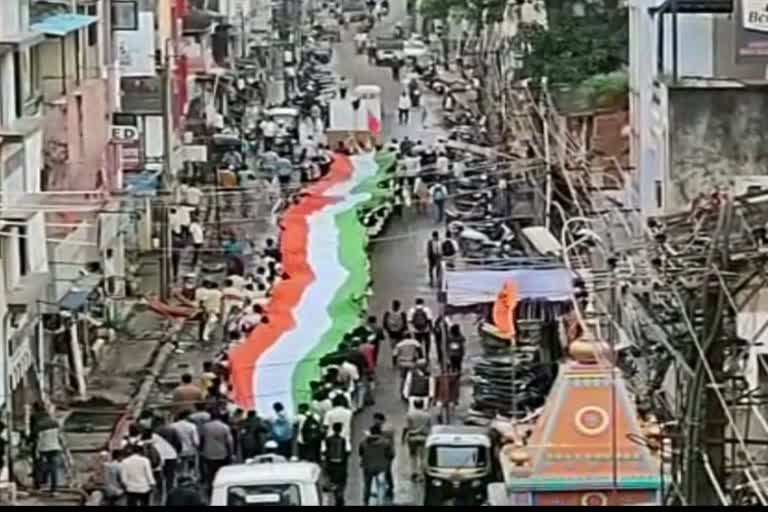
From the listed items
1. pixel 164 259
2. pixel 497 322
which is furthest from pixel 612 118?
pixel 497 322

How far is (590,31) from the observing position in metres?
25.7

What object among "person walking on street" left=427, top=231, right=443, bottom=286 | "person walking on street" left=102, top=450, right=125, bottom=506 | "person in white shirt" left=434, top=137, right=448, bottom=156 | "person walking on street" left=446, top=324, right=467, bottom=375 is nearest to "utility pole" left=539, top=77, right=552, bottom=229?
"person walking on street" left=427, top=231, right=443, bottom=286

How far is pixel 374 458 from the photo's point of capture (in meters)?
13.4

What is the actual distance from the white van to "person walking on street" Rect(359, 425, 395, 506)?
117 cm

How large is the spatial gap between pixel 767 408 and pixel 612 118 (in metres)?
12.0

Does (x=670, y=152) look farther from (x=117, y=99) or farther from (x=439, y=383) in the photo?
(x=117, y=99)

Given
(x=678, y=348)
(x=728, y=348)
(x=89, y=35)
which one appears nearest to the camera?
(x=728, y=348)

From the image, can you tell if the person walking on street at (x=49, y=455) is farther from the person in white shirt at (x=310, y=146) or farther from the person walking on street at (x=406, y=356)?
the person in white shirt at (x=310, y=146)

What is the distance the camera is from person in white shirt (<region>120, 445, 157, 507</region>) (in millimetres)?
12664

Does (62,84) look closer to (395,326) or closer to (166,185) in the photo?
(395,326)

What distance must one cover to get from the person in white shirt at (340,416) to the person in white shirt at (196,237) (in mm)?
9121

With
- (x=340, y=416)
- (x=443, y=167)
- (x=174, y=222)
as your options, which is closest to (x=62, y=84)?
(x=174, y=222)

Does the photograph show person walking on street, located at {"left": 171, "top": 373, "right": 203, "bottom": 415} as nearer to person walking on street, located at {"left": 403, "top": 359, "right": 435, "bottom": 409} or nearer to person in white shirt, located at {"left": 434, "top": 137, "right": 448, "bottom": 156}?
person walking on street, located at {"left": 403, "top": 359, "right": 435, "bottom": 409}

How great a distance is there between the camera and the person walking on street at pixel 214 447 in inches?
525
